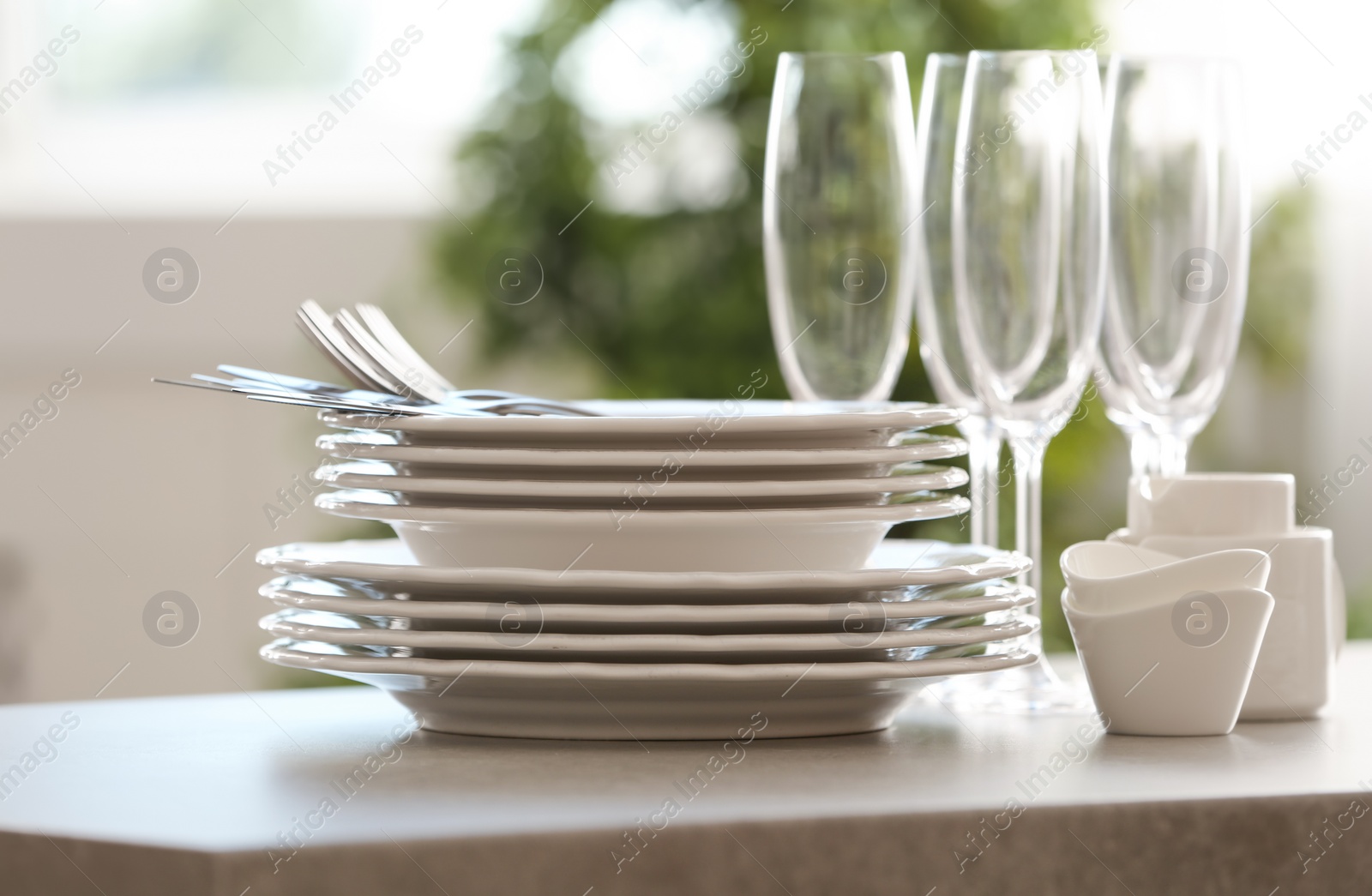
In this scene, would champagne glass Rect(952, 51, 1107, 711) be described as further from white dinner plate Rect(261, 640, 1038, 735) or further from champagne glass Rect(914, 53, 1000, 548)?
white dinner plate Rect(261, 640, 1038, 735)

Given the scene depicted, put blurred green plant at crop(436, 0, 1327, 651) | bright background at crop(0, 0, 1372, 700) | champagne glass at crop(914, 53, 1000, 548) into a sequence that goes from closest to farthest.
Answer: champagne glass at crop(914, 53, 1000, 548) < blurred green plant at crop(436, 0, 1327, 651) < bright background at crop(0, 0, 1372, 700)

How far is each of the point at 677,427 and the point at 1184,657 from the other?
22 cm

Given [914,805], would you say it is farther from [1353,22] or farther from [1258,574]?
[1353,22]

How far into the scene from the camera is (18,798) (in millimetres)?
482

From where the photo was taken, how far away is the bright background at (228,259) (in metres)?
2.91

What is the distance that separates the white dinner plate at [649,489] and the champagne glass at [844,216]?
6.1 inches

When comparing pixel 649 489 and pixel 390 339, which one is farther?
pixel 390 339

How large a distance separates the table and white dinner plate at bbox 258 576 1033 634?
0.05m

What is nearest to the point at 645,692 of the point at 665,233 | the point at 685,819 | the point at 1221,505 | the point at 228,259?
the point at 685,819

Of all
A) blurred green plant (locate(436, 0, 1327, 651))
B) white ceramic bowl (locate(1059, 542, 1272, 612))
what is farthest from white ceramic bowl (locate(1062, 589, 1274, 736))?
blurred green plant (locate(436, 0, 1327, 651))

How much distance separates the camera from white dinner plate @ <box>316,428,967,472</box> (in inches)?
22.8

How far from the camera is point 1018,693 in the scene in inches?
28.0

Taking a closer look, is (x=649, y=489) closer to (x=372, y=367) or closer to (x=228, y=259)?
(x=372, y=367)

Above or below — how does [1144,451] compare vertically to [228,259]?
below
